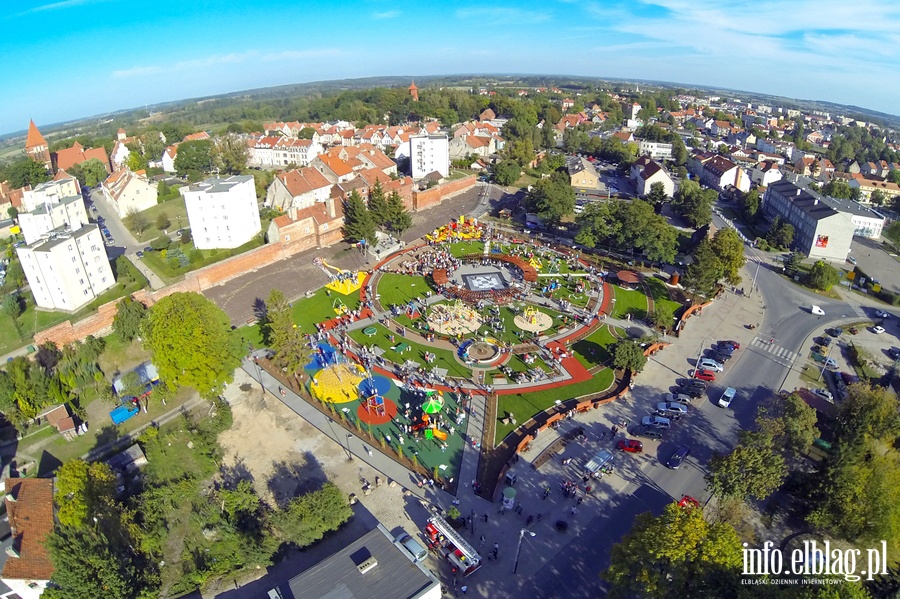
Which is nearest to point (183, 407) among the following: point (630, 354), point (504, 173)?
point (630, 354)

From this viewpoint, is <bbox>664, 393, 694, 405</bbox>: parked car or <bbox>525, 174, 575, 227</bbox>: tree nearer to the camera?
<bbox>664, 393, 694, 405</bbox>: parked car

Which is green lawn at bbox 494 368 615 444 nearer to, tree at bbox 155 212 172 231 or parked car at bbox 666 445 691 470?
parked car at bbox 666 445 691 470

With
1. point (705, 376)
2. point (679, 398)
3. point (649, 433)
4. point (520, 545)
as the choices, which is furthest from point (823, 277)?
point (520, 545)

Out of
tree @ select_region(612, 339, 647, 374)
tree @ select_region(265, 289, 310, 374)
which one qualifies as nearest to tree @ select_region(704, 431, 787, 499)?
tree @ select_region(612, 339, 647, 374)

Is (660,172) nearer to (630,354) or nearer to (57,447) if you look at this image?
(630,354)

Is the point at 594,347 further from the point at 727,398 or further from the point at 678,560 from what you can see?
the point at 678,560

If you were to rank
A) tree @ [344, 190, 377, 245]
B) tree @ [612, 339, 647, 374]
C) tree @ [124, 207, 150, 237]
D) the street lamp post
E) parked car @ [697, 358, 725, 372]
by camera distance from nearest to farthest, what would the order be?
the street lamp post
tree @ [612, 339, 647, 374]
parked car @ [697, 358, 725, 372]
tree @ [344, 190, 377, 245]
tree @ [124, 207, 150, 237]

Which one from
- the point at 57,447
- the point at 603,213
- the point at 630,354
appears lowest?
the point at 57,447
